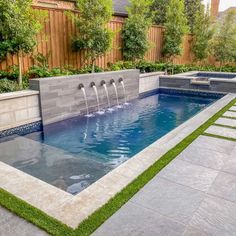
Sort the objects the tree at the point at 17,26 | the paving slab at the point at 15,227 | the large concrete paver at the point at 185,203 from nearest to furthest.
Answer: the paving slab at the point at 15,227 → the large concrete paver at the point at 185,203 → the tree at the point at 17,26

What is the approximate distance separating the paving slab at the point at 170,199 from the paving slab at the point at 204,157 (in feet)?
2.50

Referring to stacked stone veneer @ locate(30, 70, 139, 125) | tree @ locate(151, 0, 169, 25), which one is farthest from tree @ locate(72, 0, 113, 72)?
tree @ locate(151, 0, 169, 25)

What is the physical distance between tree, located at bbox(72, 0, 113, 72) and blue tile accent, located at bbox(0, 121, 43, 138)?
3.22 meters

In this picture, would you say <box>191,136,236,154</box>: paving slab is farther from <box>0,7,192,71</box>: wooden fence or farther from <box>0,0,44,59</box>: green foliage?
<box>0,7,192,71</box>: wooden fence

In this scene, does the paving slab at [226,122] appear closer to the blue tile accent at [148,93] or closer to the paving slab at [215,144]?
the paving slab at [215,144]

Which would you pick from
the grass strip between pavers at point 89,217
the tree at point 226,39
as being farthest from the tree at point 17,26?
the tree at point 226,39

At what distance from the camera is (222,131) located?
478 centimetres

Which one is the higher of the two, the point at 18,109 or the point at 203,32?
the point at 203,32

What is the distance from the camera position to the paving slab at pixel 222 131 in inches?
180

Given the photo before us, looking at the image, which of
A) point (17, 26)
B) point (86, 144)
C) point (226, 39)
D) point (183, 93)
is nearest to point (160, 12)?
point (226, 39)

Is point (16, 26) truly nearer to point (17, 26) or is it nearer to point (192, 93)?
point (17, 26)

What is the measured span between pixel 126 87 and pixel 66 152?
15.8 feet

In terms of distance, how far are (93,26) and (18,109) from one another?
147 inches

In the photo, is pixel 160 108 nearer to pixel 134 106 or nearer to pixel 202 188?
pixel 134 106
